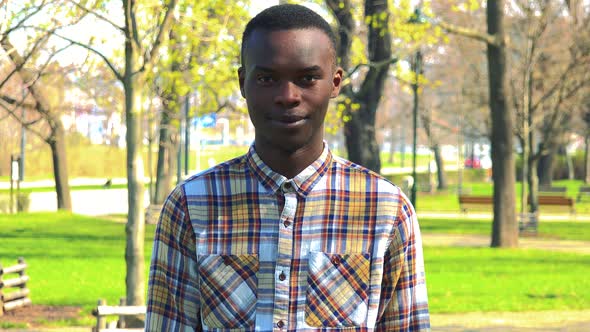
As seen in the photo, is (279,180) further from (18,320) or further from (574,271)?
(574,271)

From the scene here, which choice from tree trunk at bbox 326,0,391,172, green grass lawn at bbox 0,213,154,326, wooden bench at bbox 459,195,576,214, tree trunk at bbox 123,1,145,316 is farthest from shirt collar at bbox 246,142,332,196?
wooden bench at bbox 459,195,576,214

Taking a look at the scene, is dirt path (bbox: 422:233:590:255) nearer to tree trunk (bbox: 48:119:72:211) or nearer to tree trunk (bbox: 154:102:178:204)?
tree trunk (bbox: 154:102:178:204)

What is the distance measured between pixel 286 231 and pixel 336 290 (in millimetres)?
166

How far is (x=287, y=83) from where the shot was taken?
2.06m

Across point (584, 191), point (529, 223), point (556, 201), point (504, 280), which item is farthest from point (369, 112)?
point (584, 191)

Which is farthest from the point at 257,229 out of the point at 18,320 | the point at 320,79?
the point at 18,320

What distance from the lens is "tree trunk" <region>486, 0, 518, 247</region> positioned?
66.7 ft

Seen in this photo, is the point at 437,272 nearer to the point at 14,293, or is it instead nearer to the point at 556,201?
the point at 14,293

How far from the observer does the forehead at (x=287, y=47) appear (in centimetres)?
205

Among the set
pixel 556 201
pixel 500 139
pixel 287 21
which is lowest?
pixel 556 201

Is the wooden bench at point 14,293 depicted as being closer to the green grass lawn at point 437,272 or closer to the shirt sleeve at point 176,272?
the green grass lawn at point 437,272

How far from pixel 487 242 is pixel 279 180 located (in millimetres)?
21712

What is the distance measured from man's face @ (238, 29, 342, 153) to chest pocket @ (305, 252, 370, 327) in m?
0.25

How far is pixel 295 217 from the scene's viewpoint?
2.10 meters
